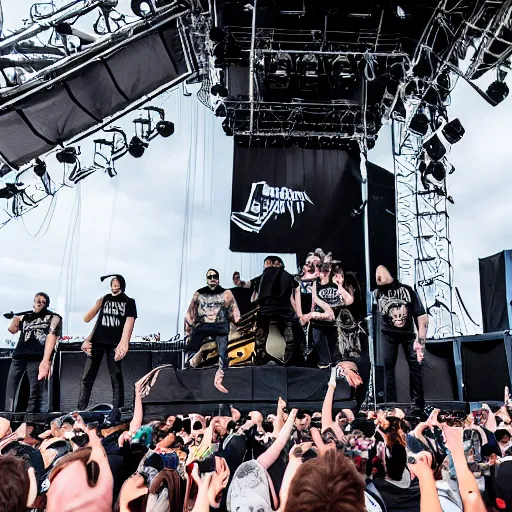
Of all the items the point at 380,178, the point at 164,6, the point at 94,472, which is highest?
the point at 164,6

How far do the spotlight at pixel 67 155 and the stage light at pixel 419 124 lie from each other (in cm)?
475

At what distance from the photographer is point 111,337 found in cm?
523

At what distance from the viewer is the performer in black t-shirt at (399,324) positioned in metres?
5.39

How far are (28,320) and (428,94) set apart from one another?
5552 millimetres

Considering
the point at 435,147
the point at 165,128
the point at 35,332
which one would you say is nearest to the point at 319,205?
the point at 435,147

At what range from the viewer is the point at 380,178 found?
8492mm

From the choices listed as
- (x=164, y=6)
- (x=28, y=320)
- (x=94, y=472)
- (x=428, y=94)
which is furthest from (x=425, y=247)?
(x=94, y=472)

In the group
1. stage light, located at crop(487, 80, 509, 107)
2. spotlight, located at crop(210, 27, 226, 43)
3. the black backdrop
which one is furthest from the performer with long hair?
spotlight, located at crop(210, 27, 226, 43)

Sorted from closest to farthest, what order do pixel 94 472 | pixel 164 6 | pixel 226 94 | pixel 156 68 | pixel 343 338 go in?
pixel 94 472 → pixel 343 338 → pixel 164 6 → pixel 156 68 → pixel 226 94

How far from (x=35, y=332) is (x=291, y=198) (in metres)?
5.08

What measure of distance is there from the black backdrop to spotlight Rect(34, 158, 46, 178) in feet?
9.38

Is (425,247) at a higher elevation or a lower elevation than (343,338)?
higher

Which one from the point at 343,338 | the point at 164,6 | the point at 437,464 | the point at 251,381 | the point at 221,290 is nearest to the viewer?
the point at 437,464

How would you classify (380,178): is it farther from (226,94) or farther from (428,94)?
(226,94)
